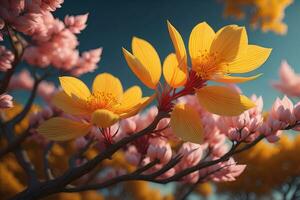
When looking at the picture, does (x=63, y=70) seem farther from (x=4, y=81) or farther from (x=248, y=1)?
(x=248, y=1)

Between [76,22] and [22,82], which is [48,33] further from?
[22,82]

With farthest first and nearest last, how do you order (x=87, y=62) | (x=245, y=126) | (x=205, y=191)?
(x=205, y=191) < (x=87, y=62) < (x=245, y=126)

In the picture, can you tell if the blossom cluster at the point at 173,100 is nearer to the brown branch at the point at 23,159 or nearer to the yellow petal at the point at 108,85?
the yellow petal at the point at 108,85

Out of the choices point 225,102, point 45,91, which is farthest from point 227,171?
point 45,91

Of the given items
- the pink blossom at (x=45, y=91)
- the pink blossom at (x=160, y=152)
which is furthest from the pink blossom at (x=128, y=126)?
the pink blossom at (x=45, y=91)

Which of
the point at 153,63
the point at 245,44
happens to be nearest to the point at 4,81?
the point at 153,63

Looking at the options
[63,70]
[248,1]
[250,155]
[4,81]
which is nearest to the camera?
[4,81]

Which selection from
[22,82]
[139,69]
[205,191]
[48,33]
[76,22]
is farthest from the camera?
[205,191]
